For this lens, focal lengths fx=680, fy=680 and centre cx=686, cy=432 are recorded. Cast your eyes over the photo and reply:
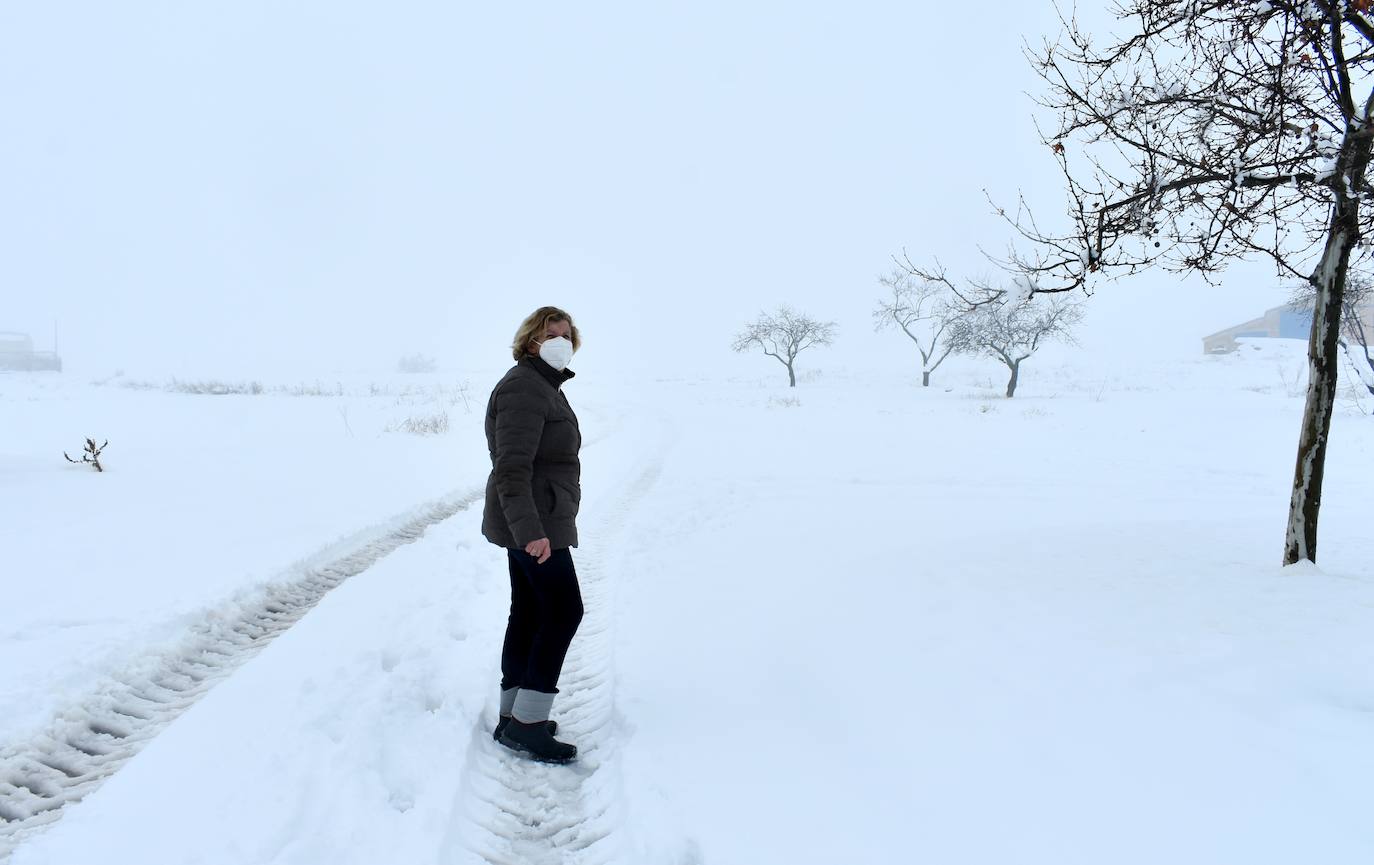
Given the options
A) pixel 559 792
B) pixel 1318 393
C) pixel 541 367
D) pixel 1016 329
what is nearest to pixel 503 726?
pixel 559 792

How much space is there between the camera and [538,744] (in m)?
3.29

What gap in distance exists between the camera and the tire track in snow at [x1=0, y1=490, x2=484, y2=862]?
291 cm

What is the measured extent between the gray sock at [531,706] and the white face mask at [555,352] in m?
1.60

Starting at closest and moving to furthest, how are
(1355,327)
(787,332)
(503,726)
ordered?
1. (503,726)
2. (1355,327)
3. (787,332)

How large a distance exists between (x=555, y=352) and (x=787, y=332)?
4421 cm

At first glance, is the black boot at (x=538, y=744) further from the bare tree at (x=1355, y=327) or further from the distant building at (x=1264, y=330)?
the distant building at (x=1264, y=330)

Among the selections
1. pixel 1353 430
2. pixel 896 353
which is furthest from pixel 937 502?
pixel 896 353

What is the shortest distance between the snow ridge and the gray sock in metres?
0.22

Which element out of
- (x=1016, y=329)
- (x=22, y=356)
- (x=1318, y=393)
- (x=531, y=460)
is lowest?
(x=531, y=460)

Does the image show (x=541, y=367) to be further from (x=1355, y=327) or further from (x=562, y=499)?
(x=1355, y=327)

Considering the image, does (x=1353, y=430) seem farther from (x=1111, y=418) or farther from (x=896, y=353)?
(x=896, y=353)

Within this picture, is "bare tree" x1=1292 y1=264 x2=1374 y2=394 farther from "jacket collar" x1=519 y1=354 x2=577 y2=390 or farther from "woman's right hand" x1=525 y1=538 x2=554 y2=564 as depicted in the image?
"woman's right hand" x1=525 y1=538 x2=554 y2=564

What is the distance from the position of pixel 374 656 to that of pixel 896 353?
3106 inches

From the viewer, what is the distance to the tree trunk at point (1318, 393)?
4.71 m
